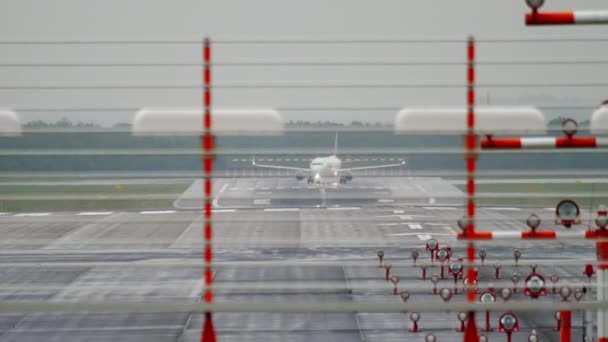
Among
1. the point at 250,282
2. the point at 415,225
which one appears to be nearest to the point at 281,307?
the point at 250,282

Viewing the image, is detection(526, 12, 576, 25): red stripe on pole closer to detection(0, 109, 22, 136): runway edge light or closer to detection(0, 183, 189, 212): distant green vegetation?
detection(0, 183, 189, 212): distant green vegetation

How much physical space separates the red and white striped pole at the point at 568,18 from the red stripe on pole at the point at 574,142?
0.48 metres

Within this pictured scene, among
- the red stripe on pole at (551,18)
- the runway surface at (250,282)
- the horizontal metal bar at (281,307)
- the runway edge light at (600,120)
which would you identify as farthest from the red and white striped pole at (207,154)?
the runway surface at (250,282)

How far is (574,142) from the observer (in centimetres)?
329

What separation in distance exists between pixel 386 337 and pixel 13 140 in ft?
31.5

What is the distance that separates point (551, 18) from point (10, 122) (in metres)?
2.18

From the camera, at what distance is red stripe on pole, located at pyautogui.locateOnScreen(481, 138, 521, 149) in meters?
3.25

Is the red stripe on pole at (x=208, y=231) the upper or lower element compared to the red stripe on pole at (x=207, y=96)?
lower

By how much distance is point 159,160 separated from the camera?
137 inches

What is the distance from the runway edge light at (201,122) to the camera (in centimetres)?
311

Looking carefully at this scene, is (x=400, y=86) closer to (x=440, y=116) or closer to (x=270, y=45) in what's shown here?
(x=440, y=116)

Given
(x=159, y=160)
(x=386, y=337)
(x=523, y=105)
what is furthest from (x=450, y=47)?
(x=386, y=337)

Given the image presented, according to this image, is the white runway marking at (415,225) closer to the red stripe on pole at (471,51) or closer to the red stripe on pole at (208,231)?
the red stripe on pole at (471,51)

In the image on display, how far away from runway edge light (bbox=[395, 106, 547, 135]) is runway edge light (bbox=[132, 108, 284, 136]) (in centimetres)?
50
